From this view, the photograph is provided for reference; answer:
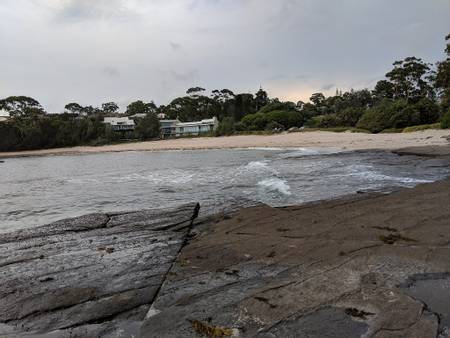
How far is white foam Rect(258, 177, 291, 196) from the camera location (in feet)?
47.1

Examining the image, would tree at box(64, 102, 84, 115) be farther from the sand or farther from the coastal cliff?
the coastal cliff

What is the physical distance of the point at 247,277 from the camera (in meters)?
5.34

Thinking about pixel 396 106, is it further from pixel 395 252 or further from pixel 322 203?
pixel 395 252

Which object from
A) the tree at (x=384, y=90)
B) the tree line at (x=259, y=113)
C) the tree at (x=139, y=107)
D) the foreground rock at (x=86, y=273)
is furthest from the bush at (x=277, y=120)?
the foreground rock at (x=86, y=273)

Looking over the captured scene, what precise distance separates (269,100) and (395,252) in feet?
344

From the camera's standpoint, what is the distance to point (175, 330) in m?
4.04

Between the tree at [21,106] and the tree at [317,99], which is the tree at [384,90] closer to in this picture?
the tree at [317,99]

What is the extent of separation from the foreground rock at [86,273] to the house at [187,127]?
7939cm

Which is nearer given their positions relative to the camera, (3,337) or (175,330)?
(175,330)

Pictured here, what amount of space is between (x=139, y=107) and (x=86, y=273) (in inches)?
5057

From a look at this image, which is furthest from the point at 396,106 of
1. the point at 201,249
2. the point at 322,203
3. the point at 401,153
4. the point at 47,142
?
the point at 47,142

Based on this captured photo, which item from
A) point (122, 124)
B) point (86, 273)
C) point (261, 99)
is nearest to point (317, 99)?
point (261, 99)

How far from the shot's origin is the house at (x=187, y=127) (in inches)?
3625

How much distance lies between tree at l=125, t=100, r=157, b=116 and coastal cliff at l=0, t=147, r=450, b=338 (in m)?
123
